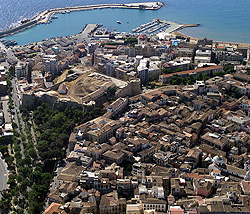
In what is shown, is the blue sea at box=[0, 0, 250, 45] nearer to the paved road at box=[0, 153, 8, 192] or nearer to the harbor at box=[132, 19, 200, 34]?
the harbor at box=[132, 19, 200, 34]

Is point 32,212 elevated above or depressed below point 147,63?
below

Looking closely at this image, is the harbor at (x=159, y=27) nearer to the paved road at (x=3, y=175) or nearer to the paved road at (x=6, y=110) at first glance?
the paved road at (x=6, y=110)

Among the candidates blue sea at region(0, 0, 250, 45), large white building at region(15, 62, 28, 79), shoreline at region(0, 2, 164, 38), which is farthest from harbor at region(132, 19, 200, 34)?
large white building at region(15, 62, 28, 79)

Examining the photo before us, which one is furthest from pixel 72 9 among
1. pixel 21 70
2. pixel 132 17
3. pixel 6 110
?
pixel 6 110

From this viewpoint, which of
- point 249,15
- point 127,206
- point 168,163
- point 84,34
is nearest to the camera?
point 127,206

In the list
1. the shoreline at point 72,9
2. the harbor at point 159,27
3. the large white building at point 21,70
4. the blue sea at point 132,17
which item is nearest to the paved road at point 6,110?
the large white building at point 21,70

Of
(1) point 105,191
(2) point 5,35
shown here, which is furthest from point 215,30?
(1) point 105,191

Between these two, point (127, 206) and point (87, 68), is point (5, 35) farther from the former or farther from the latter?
point (127, 206)

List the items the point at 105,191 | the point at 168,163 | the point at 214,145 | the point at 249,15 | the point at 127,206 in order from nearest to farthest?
the point at 127,206 < the point at 105,191 < the point at 168,163 < the point at 214,145 < the point at 249,15
